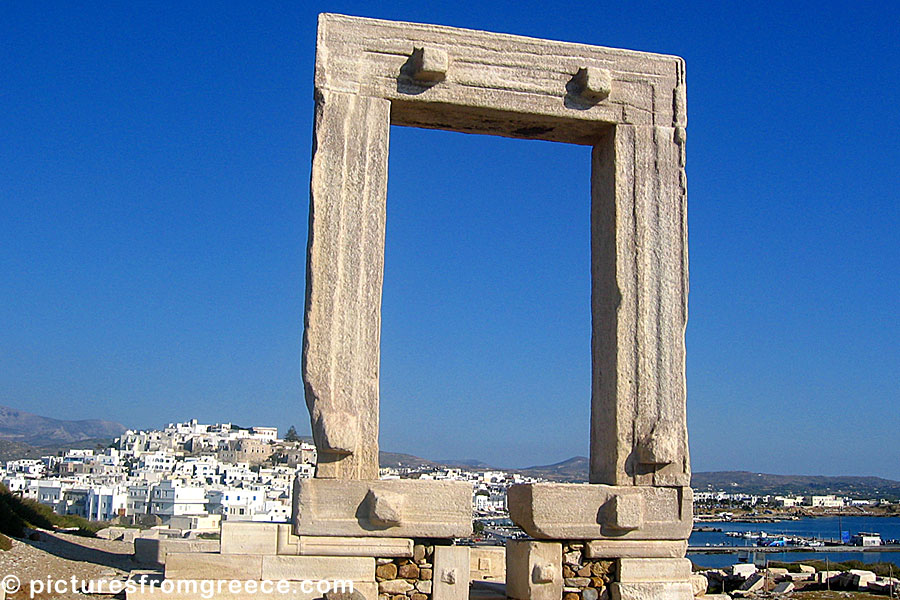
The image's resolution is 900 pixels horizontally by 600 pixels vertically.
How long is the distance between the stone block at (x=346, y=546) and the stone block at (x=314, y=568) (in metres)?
0.04

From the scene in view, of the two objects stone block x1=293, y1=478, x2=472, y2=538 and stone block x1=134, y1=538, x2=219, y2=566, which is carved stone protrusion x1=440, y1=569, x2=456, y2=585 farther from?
stone block x1=134, y1=538, x2=219, y2=566

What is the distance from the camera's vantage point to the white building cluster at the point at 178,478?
40.6 metres

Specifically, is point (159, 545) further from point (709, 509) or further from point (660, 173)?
point (709, 509)

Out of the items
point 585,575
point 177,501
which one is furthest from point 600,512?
point 177,501

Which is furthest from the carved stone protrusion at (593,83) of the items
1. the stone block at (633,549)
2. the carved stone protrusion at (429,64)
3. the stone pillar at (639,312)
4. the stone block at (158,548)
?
the stone block at (158,548)

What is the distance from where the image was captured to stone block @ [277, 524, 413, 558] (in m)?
6.93

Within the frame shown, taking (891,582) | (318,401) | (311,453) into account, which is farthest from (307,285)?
(311,453)

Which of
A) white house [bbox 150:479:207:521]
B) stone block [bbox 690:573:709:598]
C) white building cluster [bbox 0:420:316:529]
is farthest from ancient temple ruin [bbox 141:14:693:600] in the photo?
white house [bbox 150:479:207:521]

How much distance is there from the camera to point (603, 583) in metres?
7.49

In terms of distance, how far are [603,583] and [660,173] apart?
11.5 ft

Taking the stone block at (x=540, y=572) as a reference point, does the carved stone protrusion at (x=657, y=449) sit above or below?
above

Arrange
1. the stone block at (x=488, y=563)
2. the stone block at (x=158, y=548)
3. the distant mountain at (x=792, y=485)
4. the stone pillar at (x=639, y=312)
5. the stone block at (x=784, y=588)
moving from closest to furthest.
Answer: the stone pillar at (x=639, y=312) < the stone block at (x=488, y=563) < the stone block at (x=158, y=548) < the stone block at (x=784, y=588) < the distant mountain at (x=792, y=485)

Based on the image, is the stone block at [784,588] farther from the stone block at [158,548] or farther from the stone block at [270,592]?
the stone block at [270,592]

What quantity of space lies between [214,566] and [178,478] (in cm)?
5200
